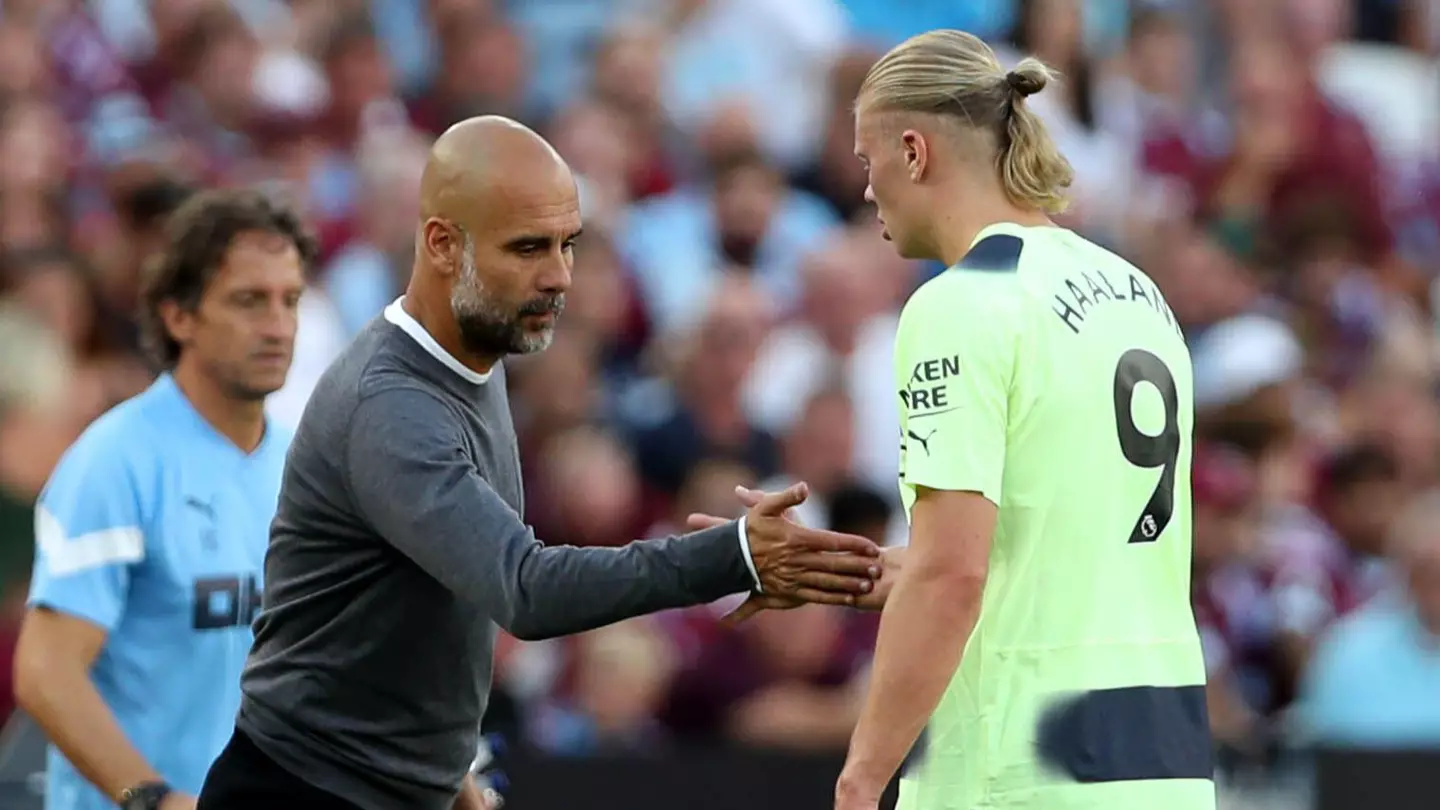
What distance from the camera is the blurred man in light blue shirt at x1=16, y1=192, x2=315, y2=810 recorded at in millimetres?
5609

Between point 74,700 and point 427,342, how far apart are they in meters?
1.41

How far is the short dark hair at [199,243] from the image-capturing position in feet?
19.6

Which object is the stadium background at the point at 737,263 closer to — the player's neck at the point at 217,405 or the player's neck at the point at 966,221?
the player's neck at the point at 217,405

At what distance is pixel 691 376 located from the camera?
31.7 feet

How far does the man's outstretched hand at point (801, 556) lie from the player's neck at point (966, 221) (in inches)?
22.4

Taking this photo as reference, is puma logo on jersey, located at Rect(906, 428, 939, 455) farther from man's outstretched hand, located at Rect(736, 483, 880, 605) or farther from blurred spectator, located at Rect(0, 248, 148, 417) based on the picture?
blurred spectator, located at Rect(0, 248, 148, 417)

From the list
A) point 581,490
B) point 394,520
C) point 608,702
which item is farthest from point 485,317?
point 581,490

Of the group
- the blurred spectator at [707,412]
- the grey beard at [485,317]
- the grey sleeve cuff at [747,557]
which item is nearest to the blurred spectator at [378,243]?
the blurred spectator at [707,412]

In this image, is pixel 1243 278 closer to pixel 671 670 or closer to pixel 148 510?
pixel 671 670

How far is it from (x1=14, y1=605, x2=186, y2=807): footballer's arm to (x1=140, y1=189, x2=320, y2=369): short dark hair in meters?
0.83

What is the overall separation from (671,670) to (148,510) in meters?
3.17

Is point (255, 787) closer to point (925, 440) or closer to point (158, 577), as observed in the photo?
point (158, 577)

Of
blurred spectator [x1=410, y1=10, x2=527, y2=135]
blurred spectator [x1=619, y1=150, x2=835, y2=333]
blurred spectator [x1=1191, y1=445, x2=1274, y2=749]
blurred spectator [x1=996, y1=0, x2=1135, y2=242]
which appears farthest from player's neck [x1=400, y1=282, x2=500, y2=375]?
blurred spectator [x1=996, y1=0, x2=1135, y2=242]

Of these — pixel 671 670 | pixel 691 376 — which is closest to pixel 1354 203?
pixel 691 376
